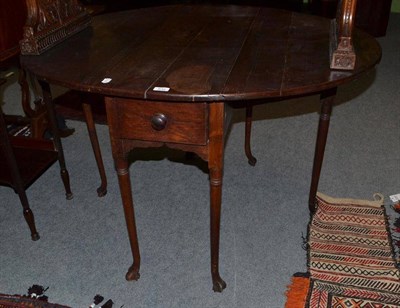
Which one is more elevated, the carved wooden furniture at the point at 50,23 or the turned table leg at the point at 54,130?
the carved wooden furniture at the point at 50,23

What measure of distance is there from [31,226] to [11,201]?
37 centimetres

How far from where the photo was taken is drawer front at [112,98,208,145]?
132 centimetres

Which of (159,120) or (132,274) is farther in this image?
(132,274)

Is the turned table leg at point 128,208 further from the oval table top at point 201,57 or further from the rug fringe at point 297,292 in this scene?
the rug fringe at point 297,292

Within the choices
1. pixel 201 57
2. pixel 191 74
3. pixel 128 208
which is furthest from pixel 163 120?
pixel 128 208

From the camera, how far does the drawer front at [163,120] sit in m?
1.32

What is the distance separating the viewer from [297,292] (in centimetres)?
170

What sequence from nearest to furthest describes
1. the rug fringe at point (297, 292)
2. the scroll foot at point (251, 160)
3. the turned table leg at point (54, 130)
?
the rug fringe at point (297, 292), the turned table leg at point (54, 130), the scroll foot at point (251, 160)

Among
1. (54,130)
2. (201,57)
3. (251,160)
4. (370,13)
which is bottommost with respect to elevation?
(251,160)

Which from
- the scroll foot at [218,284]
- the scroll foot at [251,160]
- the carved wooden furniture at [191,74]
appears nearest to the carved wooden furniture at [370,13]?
the scroll foot at [251,160]

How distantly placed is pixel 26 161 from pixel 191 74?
1194 mm

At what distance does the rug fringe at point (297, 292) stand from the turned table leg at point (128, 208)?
23.6 inches

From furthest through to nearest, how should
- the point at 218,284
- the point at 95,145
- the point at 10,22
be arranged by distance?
the point at 10,22 < the point at 95,145 < the point at 218,284

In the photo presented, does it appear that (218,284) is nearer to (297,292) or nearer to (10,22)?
(297,292)
